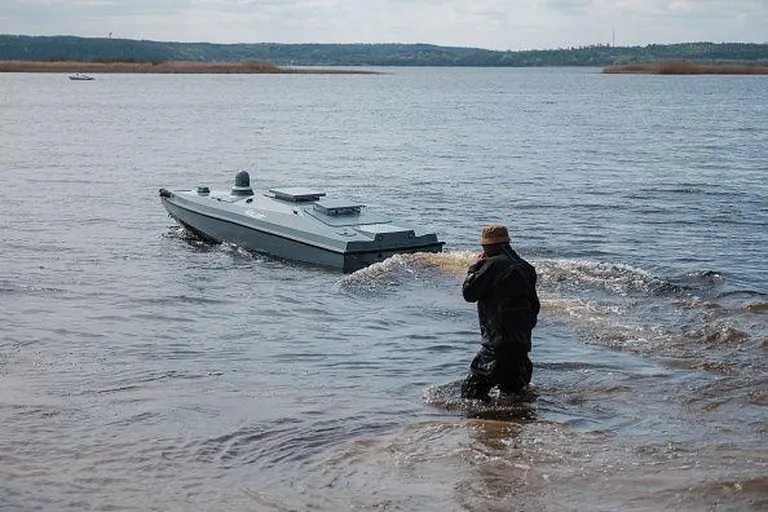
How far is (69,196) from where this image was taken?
33656mm

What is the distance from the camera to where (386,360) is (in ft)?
49.2

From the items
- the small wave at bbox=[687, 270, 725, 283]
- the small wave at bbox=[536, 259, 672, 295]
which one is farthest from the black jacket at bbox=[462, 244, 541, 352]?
the small wave at bbox=[687, 270, 725, 283]

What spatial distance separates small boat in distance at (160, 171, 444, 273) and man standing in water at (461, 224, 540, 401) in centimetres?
906

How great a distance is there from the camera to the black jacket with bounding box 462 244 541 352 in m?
11.3

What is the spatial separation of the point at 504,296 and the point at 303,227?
10629 mm

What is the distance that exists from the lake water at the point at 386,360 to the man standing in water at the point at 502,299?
0.71m

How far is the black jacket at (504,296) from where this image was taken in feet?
37.1

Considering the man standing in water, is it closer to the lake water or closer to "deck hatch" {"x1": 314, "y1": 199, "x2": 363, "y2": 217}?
the lake water

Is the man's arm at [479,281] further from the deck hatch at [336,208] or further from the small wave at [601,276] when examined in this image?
the deck hatch at [336,208]

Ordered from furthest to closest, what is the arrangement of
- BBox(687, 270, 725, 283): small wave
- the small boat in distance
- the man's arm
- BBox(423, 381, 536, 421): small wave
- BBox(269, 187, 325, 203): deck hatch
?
BBox(269, 187, 325, 203): deck hatch
the small boat in distance
BBox(687, 270, 725, 283): small wave
BBox(423, 381, 536, 421): small wave
the man's arm

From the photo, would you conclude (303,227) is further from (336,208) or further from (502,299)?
(502,299)

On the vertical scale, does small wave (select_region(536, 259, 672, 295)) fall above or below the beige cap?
below

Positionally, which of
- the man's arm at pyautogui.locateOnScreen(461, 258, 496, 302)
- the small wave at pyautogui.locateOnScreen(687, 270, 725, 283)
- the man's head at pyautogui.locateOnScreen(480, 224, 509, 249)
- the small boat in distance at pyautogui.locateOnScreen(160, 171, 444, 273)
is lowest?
the small wave at pyautogui.locateOnScreen(687, 270, 725, 283)

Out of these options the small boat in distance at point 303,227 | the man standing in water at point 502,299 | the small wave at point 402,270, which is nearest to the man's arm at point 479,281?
the man standing in water at point 502,299
